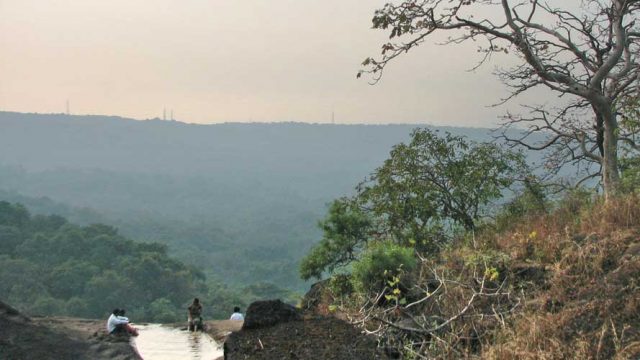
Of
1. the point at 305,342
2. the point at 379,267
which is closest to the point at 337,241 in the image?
the point at 379,267

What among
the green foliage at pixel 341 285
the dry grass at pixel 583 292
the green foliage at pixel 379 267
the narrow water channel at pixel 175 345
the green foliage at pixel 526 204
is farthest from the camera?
the narrow water channel at pixel 175 345

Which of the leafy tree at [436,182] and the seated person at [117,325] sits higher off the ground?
the leafy tree at [436,182]

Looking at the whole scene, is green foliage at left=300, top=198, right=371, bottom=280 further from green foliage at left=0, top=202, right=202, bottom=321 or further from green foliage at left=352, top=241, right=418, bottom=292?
green foliage at left=0, top=202, right=202, bottom=321

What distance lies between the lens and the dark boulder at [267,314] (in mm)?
12547

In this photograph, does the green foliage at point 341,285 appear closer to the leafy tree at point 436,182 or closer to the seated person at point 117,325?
the leafy tree at point 436,182

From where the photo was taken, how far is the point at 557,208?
15391 mm

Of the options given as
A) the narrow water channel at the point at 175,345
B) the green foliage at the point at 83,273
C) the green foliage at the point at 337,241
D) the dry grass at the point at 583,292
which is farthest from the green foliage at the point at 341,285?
the green foliage at the point at 83,273

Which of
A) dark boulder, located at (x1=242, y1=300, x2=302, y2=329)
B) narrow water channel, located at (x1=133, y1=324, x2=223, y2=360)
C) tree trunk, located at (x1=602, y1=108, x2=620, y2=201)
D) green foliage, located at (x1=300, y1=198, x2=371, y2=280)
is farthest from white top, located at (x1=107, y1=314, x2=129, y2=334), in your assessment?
tree trunk, located at (x1=602, y1=108, x2=620, y2=201)

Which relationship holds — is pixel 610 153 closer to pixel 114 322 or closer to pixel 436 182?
pixel 436 182

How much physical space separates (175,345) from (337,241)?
18.6ft

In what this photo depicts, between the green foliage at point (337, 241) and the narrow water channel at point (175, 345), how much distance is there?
352 cm

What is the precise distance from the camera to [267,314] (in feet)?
41.4

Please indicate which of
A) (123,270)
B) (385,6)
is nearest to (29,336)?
(385,6)

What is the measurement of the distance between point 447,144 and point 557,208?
16.8ft
